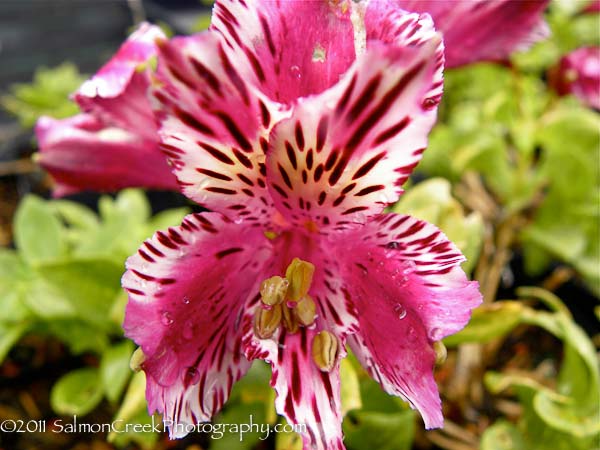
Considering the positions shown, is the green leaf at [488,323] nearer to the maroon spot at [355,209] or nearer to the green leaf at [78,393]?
the maroon spot at [355,209]

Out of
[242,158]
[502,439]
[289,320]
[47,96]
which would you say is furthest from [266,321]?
[47,96]

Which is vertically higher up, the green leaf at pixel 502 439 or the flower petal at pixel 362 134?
the flower petal at pixel 362 134

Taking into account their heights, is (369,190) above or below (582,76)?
below

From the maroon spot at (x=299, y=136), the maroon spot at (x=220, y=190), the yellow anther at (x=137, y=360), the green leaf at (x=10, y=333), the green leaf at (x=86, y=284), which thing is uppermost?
the maroon spot at (x=299, y=136)

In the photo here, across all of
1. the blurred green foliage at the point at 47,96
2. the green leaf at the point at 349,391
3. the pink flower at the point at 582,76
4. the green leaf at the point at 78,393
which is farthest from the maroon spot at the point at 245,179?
the blurred green foliage at the point at 47,96

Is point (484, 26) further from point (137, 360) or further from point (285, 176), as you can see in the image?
point (137, 360)

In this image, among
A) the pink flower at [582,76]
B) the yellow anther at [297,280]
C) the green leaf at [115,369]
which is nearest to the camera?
the yellow anther at [297,280]

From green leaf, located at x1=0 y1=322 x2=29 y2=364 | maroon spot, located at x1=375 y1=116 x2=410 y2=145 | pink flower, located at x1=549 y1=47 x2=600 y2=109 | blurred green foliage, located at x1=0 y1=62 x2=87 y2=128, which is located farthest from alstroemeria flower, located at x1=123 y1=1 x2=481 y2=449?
blurred green foliage, located at x1=0 y1=62 x2=87 y2=128
